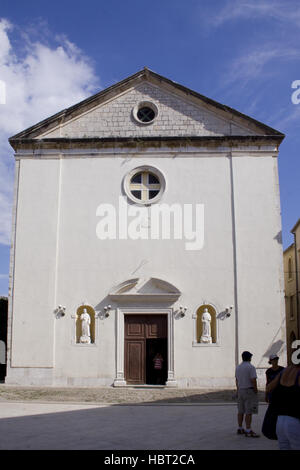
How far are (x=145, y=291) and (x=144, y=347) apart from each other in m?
2.02

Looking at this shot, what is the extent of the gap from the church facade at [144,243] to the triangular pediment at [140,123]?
0.04 m

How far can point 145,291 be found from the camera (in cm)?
1894

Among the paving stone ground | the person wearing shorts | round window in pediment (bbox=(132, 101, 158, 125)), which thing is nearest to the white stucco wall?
the paving stone ground

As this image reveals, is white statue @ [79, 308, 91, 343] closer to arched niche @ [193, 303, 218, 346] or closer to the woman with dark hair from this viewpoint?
arched niche @ [193, 303, 218, 346]

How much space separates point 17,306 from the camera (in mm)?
19000

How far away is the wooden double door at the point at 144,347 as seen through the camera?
18.6 m

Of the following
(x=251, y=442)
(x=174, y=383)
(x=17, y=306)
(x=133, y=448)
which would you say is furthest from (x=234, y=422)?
(x=17, y=306)

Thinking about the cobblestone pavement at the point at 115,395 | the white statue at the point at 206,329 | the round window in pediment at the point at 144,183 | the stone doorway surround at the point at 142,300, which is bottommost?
the cobblestone pavement at the point at 115,395

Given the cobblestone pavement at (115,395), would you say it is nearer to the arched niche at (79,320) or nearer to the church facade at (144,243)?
the church facade at (144,243)

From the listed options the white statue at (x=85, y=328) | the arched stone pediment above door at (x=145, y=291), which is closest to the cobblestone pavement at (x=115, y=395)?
the white statue at (x=85, y=328)

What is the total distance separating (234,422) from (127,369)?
8.00 metres

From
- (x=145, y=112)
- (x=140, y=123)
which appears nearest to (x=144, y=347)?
(x=140, y=123)

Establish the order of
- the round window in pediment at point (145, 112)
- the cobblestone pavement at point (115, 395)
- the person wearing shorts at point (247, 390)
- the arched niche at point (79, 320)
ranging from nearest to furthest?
1. the person wearing shorts at point (247, 390)
2. the cobblestone pavement at point (115, 395)
3. the arched niche at point (79, 320)
4. the round window in pediment at point (145, 112)
